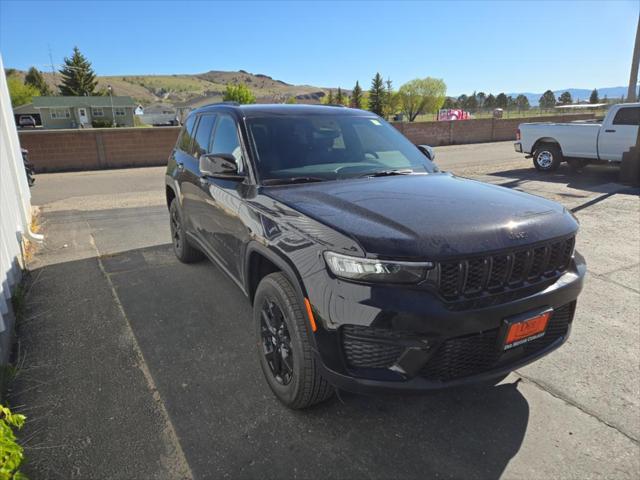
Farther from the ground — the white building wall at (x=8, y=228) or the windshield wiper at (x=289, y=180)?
the windshield wiper at (x=289, y=180)

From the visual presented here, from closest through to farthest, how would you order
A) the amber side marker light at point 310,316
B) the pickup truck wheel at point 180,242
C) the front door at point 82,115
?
the amber side marker light at point 310,316, the pickup truck wheel at point 180,242, the front door at point 82,115

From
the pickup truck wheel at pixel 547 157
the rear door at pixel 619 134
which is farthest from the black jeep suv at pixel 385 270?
the pickup truck wheel at pixel 547 157

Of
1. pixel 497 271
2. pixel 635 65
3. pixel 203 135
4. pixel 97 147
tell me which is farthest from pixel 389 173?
pixel 97 147

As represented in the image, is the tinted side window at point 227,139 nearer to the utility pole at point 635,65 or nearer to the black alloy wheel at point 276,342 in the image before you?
the black alloy wheel at point 276,342

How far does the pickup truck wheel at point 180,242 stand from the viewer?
502cm

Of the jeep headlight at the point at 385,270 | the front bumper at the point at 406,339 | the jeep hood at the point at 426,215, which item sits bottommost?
the front bumper at the point at 406,339

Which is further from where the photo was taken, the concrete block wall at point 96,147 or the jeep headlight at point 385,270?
the concrete block wall at point 96,147

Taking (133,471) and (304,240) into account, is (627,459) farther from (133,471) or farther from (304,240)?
(133,471)

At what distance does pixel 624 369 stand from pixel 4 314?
15.5ft

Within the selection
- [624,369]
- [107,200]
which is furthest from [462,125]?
[624,369]

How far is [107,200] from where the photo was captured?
10.1 meters

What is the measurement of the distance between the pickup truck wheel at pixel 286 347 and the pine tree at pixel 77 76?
312ft

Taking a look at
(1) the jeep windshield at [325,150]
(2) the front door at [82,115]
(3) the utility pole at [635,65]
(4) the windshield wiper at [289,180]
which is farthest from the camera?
(2) the front door at [82,115]

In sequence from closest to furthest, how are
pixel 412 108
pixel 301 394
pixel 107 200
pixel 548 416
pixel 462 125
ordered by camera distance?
pixel 301 394 < pixel 548 416 < pixel 107 200 < pixel 462 125 < pixel 412 108
